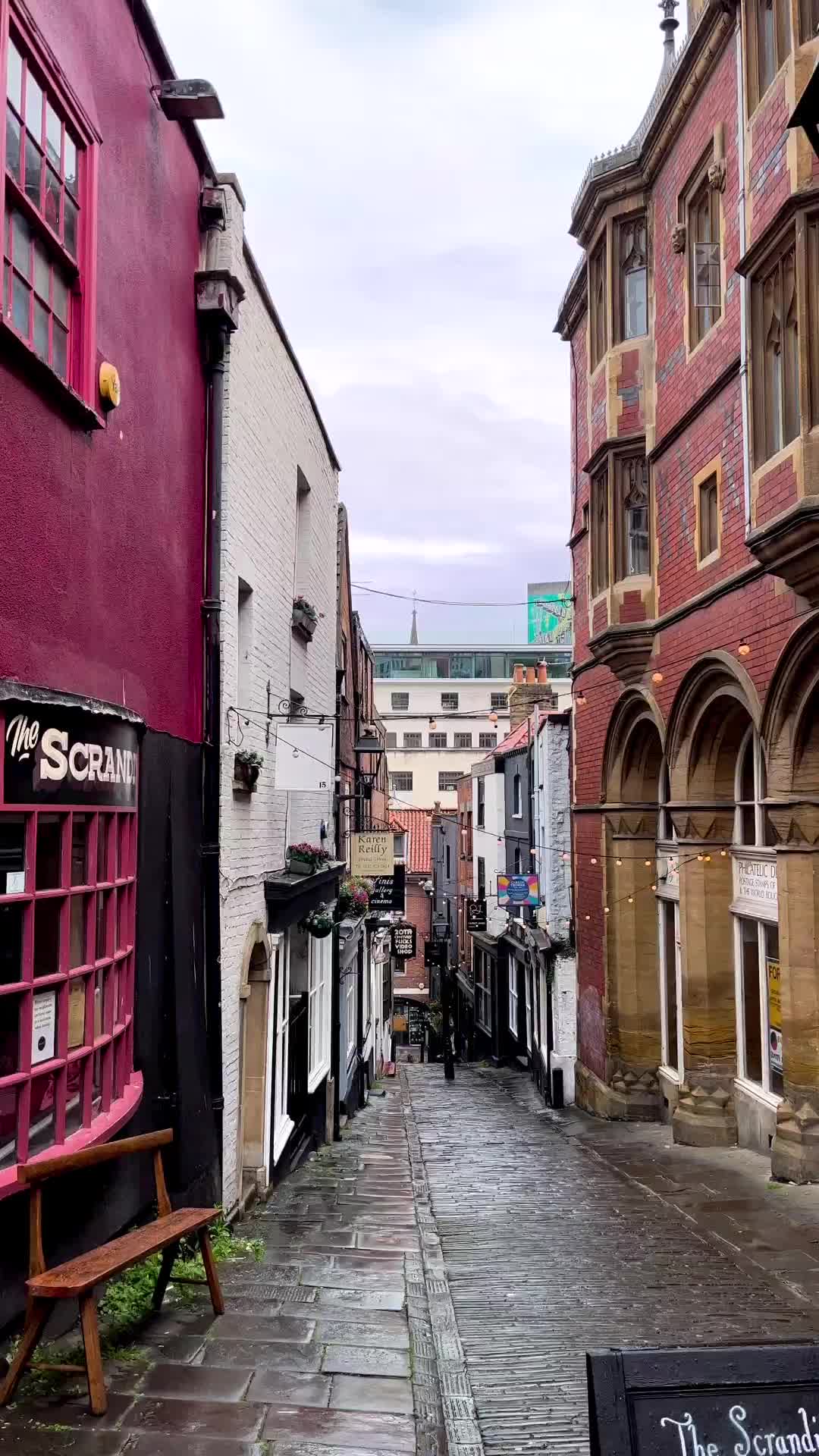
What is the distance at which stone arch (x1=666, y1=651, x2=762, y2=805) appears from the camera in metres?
13.9

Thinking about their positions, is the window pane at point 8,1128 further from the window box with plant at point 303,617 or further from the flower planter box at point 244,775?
the window box with plant at point 303,617

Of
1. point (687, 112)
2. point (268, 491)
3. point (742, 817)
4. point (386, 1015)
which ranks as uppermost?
point (687, 112)

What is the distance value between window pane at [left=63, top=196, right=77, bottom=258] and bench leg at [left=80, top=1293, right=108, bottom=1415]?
16.7 feet

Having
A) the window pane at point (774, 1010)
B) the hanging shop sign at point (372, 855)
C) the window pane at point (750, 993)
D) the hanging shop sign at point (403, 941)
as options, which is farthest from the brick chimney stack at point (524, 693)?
the window pane at point (774, 1010)

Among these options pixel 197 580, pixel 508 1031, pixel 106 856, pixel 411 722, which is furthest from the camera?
pixel 411 722

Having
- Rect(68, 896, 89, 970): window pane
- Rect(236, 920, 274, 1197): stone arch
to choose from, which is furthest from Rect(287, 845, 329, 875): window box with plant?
Rect(68, 896, 89, 970): window pane

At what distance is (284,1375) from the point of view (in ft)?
18.5

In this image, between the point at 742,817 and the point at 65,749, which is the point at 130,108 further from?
the point at 742,817

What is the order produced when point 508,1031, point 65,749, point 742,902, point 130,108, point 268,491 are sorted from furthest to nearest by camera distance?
point 508,1031 < point 742,902 < point 268,491 < point 130,108 < point 65,749

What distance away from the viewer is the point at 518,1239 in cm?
979

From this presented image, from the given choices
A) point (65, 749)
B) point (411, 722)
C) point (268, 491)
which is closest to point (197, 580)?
point (268, 491)

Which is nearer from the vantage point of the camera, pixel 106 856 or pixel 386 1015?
pixel 106 856

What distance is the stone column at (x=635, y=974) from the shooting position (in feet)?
57.0

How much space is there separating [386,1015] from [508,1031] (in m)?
7.35
